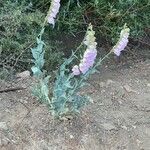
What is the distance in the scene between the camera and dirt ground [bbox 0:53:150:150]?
3551mm

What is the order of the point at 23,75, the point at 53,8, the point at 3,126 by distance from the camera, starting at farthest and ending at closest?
the point at 23,75
the point at 3,126
the point at 53,8

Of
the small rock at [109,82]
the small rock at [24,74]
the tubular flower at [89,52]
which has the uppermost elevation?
the tubular flower at [89,52]

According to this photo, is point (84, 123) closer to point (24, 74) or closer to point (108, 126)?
point (108, 126)

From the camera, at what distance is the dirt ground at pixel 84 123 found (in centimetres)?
355

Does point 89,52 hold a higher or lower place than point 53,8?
lower

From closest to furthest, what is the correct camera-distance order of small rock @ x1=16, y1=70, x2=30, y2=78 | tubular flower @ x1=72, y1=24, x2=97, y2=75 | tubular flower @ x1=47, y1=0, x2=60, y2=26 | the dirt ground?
tubular flower @ x1=72, y1=24, x2=97, y2=75 < tubular flower @ x1=47, y1=0, x2=60, y2=26 < the dirt ground < small rock @ x1=16, y1=70, x2=30, y2=78

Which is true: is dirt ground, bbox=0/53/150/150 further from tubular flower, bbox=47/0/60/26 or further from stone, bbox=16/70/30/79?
tubular flower, bbox=47/0/60/26

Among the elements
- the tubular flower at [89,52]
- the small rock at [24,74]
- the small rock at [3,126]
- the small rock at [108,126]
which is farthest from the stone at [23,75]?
the tubular flower at [89,52]

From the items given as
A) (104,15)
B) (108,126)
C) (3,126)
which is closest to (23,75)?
(3,126)

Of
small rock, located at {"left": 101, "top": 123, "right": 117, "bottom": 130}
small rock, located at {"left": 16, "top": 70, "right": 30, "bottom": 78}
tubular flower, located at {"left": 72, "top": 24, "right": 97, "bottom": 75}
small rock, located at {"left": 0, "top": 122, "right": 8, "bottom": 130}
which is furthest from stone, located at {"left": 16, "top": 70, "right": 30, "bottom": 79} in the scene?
tubular flower, located at {"left": 72, "top": 24, "right": 97, "bottom": 75}

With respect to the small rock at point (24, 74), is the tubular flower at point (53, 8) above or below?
above

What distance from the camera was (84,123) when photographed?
3.74 m

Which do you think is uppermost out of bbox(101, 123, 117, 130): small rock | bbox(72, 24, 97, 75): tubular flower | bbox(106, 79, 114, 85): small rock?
bbox(72, 24, 97, 75): tubular flower

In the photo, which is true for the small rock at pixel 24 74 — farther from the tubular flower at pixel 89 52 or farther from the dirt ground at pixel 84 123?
the tubular flower at pixel 89 52
